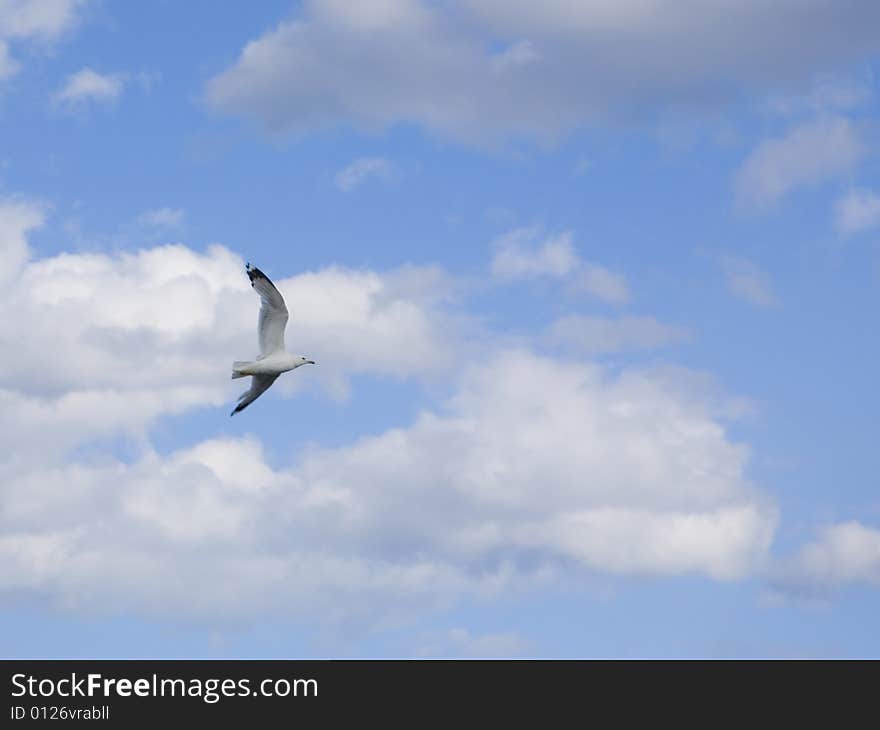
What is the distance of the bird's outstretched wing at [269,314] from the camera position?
3533 inches

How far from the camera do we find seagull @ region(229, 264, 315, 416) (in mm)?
90062

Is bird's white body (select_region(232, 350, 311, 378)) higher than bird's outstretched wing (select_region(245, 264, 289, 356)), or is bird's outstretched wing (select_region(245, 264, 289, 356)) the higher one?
bird's outstretched wing (select_region(245, 264, 289, 356))

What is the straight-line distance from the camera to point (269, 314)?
90875mm

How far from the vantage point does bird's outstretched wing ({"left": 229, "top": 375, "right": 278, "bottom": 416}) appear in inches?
3659

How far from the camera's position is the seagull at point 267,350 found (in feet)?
295

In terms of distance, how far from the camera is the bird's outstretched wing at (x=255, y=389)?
9294cm

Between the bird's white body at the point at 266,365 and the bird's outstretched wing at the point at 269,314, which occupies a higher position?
the bird's outstretched wing at the point at 269,314

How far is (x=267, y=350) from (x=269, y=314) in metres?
2.36

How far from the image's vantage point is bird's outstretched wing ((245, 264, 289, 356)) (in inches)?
3533
